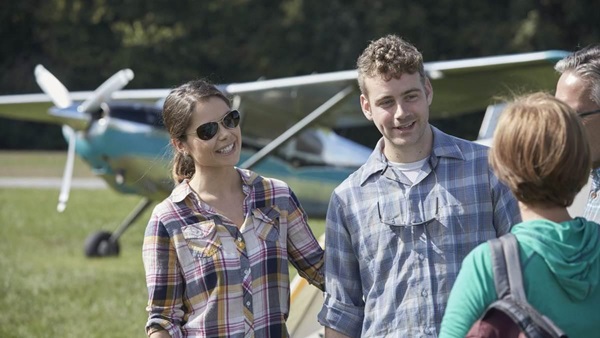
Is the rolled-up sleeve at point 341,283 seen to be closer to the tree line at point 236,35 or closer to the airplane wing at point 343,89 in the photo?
the airplane wing at point 343,89

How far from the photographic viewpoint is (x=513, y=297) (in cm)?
157

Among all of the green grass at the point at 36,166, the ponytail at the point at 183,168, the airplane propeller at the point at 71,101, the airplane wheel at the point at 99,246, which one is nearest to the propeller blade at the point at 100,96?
the airplane propeller at the point at 71,101

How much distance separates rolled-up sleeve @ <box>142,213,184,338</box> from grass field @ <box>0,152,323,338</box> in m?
3.74

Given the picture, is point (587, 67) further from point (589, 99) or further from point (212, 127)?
point (212, 127)

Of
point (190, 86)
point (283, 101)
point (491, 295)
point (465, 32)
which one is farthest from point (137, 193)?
point (465, 32)

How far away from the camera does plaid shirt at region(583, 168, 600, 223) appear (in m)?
2.32

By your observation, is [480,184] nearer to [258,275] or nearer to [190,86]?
[258,275]

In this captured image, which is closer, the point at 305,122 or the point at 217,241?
the point at 217,241

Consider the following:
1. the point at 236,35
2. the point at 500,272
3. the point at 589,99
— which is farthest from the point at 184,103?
the point at 236,35

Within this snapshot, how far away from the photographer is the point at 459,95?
10586 mm

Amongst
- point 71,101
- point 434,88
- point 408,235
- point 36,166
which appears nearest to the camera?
point 408,235

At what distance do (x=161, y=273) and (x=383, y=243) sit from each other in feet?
1.89

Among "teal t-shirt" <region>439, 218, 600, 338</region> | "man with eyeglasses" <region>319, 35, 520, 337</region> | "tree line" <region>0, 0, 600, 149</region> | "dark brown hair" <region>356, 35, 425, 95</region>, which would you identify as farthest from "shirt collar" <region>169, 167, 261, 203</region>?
"tree line" <region>0, 0, 600, 149</region>

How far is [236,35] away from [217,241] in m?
31.9
